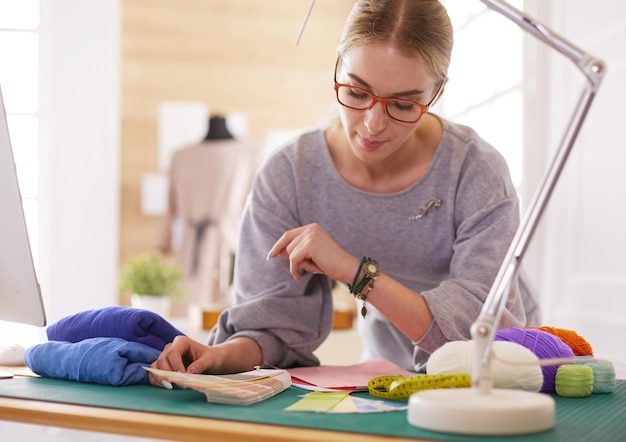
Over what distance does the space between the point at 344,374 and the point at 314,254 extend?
7.5 inches

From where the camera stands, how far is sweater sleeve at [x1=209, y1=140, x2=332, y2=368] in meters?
1.43

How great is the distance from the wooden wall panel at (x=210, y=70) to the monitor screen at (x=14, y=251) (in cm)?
391

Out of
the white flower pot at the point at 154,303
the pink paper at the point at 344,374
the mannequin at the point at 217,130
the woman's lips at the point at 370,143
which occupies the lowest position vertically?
the white flower pot at the point at 154,303

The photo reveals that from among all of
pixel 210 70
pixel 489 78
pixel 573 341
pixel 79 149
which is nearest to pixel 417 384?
pixel 573 341

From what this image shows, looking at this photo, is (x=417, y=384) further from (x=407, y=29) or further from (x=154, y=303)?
(x=154, y=303)

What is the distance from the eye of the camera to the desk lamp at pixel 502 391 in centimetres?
83

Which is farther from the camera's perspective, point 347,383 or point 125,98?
point 125,98

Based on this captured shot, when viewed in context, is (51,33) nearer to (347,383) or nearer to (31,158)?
(31,158)

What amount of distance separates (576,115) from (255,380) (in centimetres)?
54

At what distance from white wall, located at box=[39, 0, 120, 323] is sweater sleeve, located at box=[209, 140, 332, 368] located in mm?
2247

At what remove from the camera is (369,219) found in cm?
156

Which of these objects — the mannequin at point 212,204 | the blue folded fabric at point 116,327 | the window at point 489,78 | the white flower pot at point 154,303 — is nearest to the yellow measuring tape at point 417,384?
the blue folded fabric at point 116,327

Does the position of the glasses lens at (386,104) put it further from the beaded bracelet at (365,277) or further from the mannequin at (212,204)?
the mannequin at (212,204)

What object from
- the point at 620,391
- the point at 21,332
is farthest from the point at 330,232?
the point at 21,332
